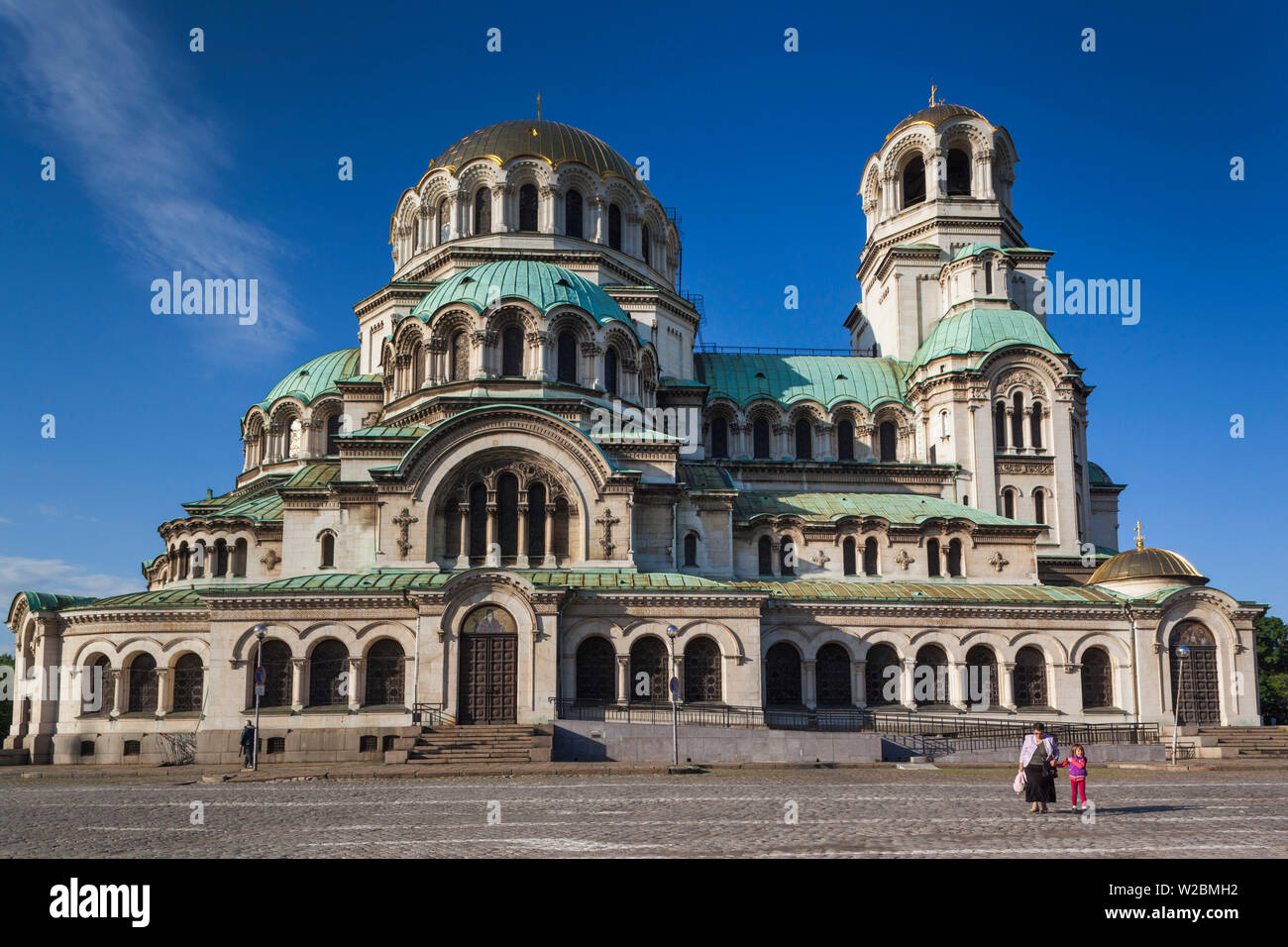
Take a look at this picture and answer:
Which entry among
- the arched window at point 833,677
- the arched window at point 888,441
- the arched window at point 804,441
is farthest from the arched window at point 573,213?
the arched window at point 833,677

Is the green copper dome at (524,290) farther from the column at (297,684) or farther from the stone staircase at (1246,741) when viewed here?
the stone staircase at (1246,741)

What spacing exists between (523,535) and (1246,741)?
24096 millimetres

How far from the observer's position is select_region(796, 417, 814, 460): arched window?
164ft

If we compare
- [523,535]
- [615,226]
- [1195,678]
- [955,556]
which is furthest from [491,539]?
[1195,678]

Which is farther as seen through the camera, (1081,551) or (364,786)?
(1081,551)

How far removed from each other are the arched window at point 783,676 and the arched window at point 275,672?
15.4 m

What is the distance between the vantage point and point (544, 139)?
5056 cm

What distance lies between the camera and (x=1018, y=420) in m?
47.8

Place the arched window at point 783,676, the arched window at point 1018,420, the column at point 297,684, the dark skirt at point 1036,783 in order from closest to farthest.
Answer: the dark skirt at point 1036,783 < the column at point 297,684 < the arched window at point 783,676 < the arched window at point 1018,420

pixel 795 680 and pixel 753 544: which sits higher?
pixel 753 544

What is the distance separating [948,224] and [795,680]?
87.2ft

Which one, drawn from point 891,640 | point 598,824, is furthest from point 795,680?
point 598,824

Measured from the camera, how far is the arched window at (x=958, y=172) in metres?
55.7
